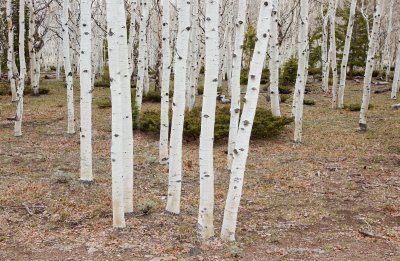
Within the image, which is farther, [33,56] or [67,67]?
[33,56]

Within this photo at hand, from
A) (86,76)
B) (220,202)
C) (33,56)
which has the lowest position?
(220,202)

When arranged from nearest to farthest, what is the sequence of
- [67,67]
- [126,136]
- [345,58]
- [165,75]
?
[126,136]
[165,75]
[67,67]
[345,58]

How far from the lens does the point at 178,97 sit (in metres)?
6.72

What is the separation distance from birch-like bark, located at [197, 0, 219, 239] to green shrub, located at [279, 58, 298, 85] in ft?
62.7

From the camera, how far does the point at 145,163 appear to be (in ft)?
34.2

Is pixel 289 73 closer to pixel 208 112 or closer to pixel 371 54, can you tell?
pixel 371 54

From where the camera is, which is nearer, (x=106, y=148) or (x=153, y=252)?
(x=153, y=252)

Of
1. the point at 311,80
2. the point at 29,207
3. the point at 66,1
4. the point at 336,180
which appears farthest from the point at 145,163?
the point at 311,80

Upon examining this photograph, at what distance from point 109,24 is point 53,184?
409 cm

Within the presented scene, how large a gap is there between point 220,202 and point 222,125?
14.9 ft

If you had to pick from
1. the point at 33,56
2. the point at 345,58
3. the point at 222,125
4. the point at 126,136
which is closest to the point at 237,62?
the point at 126,136

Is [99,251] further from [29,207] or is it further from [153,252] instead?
[29,207]

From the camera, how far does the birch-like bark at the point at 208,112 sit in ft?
18.5

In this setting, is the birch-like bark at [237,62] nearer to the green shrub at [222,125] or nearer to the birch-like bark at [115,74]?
the birch-like bark at [115,74]
